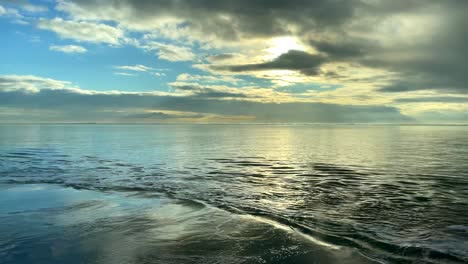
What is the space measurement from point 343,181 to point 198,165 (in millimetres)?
13560

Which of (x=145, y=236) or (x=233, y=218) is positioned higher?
(x=145, y=236)

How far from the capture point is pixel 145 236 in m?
10.8

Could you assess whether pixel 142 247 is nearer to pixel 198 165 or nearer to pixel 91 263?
pixel 91 263

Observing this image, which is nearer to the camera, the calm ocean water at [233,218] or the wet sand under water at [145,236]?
the wet sand under water at [145,236]

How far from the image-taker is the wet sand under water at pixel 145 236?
30.0 feet

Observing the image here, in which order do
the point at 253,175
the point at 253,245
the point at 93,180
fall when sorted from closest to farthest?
the point at 253,245
the point at 93,180
the point at 253,175

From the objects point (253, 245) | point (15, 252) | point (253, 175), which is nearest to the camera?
point (15, 252)

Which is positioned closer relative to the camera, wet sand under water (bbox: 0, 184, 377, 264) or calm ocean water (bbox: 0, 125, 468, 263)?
wet sand under water (bbox: 0, 184, 377, 264)

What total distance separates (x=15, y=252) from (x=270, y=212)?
9016 mm

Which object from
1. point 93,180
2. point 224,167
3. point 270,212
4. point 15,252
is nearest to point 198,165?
point 224,167

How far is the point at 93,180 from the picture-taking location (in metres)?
22.4

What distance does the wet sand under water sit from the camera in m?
9.14

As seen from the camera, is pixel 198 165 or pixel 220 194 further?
pixel 198 165

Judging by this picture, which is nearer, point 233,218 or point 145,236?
point 145,236
